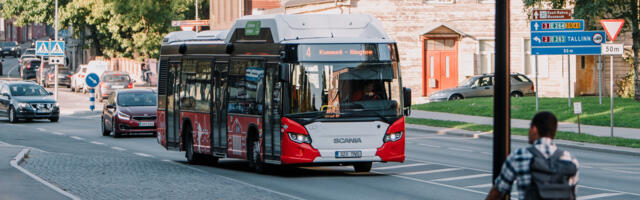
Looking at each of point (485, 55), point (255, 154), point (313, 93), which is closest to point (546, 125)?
point (313, 93)

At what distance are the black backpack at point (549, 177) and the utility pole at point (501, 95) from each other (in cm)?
146

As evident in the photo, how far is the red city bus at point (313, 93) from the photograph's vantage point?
17516 millimetres

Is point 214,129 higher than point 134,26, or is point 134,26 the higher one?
point 134,26

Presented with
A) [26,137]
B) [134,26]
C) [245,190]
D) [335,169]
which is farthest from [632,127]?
[134,26]

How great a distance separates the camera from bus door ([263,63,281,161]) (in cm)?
1775

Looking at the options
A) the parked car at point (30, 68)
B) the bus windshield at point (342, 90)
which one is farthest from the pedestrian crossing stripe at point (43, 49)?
the parked car at point (30, 68)

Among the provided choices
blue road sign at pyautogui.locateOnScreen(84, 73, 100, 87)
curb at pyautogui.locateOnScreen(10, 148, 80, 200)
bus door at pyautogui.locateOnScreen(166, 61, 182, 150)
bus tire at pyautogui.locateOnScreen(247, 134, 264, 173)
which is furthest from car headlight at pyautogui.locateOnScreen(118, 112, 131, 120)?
blue road sign at pyautogui.locateOnScreen(84, 73, 100, 87)

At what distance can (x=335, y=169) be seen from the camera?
19.8 meters

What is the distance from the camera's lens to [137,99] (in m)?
31.8

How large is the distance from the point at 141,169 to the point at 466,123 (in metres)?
17.2

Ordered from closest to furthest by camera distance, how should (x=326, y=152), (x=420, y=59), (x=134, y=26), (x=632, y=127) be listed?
(x=326, y=152)
(x=632, y=127)
(x=420, y=59)
(x=134, y=26)

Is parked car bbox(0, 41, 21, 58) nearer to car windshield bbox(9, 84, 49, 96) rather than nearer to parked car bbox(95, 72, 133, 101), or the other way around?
parked car bbox(95, 72, 133, 101)

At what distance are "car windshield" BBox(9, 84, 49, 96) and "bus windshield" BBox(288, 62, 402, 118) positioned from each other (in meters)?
24.8

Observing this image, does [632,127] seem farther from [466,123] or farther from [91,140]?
[91,140]
